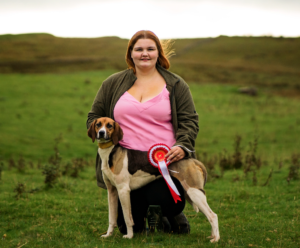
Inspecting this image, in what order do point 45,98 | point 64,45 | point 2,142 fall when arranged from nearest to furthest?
point 2,142 → point 45,98 → point 64,45

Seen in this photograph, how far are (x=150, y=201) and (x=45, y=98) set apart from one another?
902 inches

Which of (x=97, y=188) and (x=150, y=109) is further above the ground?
(x=150, y=109)

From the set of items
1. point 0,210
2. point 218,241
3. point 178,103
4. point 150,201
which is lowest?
point 0,210

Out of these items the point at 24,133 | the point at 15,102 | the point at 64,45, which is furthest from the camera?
the point at 64,45

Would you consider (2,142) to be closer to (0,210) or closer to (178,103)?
(0,210)

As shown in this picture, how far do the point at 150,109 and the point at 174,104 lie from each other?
334mm

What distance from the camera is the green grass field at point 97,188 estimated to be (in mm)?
5215

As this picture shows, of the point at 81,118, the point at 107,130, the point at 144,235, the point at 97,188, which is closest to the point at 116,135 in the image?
the point at 107,130

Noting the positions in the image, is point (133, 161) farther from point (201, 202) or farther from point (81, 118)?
point (81, 118)

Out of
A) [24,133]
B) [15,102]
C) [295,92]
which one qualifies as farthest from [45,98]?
[295,92]

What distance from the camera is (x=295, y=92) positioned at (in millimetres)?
39594

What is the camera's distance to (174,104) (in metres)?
4.94

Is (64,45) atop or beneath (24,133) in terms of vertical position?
atop

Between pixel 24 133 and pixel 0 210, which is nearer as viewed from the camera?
pixel 0 210
